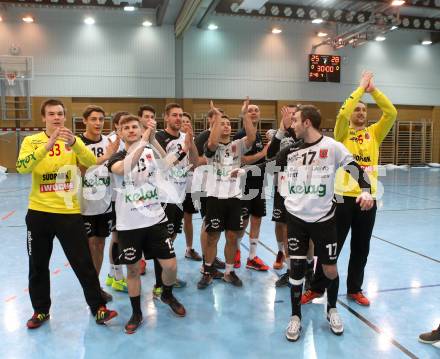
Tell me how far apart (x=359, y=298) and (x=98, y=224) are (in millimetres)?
2743

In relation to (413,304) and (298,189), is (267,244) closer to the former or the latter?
(413,304)

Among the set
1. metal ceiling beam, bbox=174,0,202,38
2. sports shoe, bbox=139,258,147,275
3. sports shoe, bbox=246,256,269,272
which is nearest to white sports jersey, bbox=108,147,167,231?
sports shoe, bbox=139,258,147,275

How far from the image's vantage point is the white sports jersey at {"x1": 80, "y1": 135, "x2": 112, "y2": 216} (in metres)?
3.88

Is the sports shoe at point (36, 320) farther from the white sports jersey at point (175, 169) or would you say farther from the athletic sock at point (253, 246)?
the athletic sock at point (253, 246)

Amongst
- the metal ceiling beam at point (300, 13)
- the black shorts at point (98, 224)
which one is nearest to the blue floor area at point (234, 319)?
the black shorts at point (98, 224)

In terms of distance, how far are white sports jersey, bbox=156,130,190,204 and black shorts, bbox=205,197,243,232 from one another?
1.43 ft

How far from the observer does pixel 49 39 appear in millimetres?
16375

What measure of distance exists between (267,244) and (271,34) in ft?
47.5

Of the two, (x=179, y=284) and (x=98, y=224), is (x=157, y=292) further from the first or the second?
(x=98, y=224)

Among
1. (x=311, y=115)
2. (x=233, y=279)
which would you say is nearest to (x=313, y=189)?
(x=311, y=115)

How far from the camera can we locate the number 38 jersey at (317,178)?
10.9 feet

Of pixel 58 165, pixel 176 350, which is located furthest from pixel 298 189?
pixel 58 165

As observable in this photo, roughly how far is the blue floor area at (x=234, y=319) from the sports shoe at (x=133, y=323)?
0.20 feet

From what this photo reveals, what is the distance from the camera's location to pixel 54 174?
11.3ft
